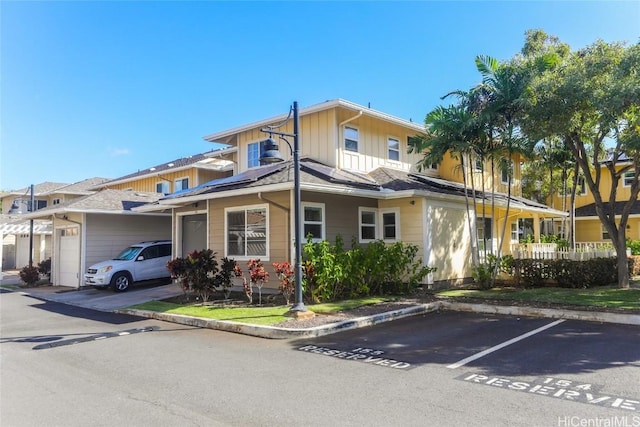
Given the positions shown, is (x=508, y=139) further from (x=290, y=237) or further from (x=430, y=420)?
(x=430, y=420)

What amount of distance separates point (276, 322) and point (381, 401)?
15.6 feet

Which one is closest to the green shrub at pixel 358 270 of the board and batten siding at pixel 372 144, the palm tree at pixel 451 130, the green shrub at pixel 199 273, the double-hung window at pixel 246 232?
the double-hung window at pixel 246 232

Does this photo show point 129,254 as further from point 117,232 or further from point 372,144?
point 372,144

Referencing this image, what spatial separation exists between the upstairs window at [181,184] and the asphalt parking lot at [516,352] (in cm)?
1876

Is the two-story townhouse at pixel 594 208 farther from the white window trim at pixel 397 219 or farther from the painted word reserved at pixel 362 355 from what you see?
the painted word reserved at pixel 362 355

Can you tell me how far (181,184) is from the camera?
26.1 meters

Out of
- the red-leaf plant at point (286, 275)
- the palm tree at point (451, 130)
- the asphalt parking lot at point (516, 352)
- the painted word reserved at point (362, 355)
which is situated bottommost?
the painted word reserved at point (362, 355)

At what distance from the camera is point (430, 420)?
4.50m

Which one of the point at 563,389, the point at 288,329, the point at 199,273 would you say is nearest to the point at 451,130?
the point at 288,329

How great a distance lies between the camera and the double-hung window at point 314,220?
13.7m

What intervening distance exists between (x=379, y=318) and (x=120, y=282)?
11.4 m

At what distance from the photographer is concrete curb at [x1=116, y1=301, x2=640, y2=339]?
8828 mm

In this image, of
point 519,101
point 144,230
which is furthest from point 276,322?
point 144,230

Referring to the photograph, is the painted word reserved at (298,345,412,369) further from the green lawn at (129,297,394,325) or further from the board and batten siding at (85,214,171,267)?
the board and batten siding at (85,214,171,267)
